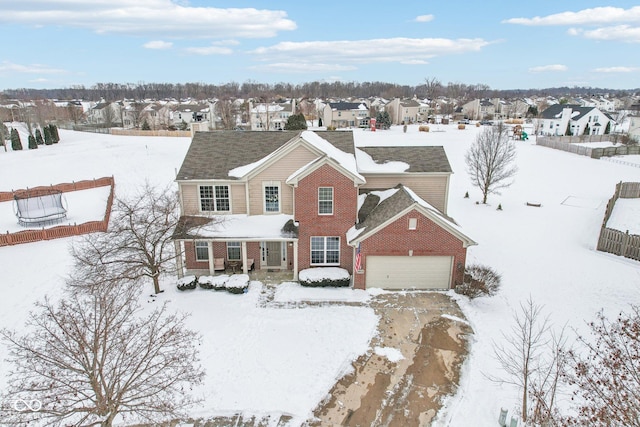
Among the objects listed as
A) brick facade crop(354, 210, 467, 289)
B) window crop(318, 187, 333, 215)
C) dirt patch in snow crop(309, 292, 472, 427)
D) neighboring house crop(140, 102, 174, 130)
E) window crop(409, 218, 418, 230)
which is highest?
neighboring house crop(140, 102, 174, 130)

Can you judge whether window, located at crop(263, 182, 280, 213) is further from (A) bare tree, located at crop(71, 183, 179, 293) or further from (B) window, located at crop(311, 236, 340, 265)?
(A) bare tree, located at crop(71, 183, 179, 293)

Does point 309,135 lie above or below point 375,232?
above

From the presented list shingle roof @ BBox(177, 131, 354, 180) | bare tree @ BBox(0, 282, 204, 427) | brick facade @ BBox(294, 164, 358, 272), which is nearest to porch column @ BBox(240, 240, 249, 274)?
brick facade @ BBox(294, 164, 358, 272)

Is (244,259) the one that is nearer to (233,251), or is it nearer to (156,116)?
(233,251)

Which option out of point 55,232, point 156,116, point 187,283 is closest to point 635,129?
point 187,283

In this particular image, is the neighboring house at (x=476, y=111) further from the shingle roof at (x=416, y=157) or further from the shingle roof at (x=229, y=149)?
the shingle roof at (x=229, y=149)

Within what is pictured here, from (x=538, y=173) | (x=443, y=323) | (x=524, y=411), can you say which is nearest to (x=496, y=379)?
(x=524, y=411)

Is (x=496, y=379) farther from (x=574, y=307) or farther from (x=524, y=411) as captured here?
(x=574, y=307)
